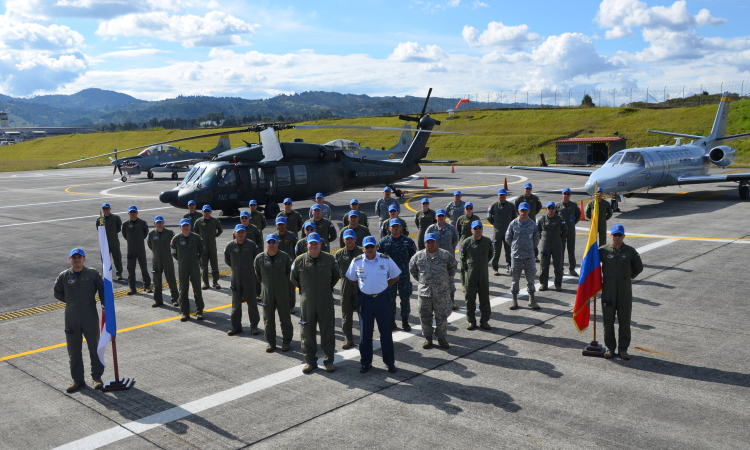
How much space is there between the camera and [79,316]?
715 centimetres

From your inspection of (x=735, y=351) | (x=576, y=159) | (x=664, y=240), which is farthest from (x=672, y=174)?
(x=576, y=159)

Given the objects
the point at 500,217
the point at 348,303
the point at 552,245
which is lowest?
the point at 348,303

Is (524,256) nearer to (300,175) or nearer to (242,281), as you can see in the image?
(242,281)

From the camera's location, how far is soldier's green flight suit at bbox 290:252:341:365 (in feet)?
24.6

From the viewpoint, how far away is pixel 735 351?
7895 mm

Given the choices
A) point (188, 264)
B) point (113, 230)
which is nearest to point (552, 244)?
point (188, 264)

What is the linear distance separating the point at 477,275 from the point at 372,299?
2.24 metres

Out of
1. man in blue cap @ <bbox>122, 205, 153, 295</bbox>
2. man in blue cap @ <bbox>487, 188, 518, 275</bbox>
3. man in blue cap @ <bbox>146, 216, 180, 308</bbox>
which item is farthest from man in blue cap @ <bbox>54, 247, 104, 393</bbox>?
man in blue cap @ <bbox>487, 188, 518, 275</bbox>

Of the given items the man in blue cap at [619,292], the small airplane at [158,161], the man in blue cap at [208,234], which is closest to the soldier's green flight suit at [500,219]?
the man in blue cap at [619,292]

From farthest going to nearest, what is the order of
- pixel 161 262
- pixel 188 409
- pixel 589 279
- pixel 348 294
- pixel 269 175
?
1. pixel 269 175
2. pixel 161 262
3. pixel 348 294
4. pixel 589 279
5. pixel 188 409

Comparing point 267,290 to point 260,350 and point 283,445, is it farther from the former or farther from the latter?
point 283,445

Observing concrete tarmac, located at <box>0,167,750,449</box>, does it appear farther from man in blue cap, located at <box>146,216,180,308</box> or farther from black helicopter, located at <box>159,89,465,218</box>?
black helicopter, located at <box>159,89,465,218</box>

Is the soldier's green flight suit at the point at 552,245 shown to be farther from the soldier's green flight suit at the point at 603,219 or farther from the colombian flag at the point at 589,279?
the colombian flag at the point at 589,279

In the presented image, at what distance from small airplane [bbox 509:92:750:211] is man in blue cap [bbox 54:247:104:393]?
55.4 feet
